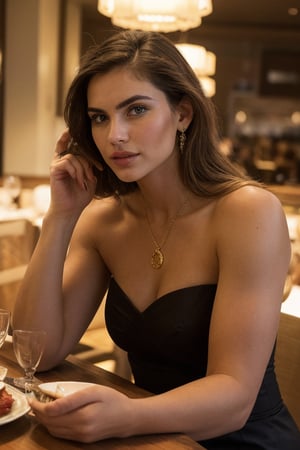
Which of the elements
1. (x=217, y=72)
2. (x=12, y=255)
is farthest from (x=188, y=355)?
(x=217, y=72)

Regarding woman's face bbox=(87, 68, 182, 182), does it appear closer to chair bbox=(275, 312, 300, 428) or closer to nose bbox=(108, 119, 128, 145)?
nose bbox=(108, 119, 128, 145)

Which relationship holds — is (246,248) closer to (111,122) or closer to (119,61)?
(111,122)

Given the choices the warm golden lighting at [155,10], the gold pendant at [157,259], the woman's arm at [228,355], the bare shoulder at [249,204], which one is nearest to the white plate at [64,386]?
the woman's arm at [228,355]

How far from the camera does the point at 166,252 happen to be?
1.60m

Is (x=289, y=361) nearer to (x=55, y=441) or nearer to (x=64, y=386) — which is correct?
(x=64, y=386)

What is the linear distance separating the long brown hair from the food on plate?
0.68 metres

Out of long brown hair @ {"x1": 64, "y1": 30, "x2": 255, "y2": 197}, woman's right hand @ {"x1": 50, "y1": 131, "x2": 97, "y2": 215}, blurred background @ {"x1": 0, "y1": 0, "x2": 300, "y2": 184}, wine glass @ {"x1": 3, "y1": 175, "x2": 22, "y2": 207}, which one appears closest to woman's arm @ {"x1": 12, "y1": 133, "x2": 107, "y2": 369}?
woman's right hand @ {"x1": 50, "y1": 131, "x2": 97, "y2": 215}

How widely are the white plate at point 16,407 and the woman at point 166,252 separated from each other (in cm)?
22

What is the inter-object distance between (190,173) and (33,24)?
7.29 meters

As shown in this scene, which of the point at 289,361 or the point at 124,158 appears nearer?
the point at 124,158

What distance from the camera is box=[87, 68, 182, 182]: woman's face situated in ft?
4.79

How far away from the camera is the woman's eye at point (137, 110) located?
1473mm

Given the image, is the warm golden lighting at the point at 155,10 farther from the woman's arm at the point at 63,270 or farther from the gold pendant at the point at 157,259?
the gold pendant at the point at 157,259

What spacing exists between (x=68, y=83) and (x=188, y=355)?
8.26 meters
